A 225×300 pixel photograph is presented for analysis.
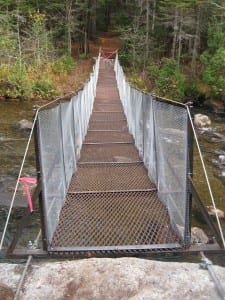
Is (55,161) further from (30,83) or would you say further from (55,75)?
(55,75)

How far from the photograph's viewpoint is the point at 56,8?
28.5 metres

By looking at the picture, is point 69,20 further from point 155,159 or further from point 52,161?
point 52,161

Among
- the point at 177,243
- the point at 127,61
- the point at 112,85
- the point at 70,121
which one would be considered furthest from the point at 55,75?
the point at 177,243

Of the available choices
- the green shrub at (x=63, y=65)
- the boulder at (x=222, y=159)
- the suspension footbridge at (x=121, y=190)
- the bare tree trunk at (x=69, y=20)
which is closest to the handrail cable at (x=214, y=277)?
the suspension footbridge at (x=121, y=190)

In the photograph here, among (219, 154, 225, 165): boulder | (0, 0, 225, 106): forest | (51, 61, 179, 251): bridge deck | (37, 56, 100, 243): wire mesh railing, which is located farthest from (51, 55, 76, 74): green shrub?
(37, 56, 100, 243): wire mesh railing

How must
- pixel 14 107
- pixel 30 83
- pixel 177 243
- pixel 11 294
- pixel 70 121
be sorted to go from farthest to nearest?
1. pixel 30 83
2. pixel 14 107
3. pixel 70 121
4. pixel 177 243
5. pixel 11 294

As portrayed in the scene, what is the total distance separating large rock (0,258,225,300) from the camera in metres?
2.85

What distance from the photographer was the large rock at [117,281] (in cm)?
285

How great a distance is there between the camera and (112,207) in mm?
4902

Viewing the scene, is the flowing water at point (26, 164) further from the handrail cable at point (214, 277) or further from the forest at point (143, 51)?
the handrail cable at point (214, 277)

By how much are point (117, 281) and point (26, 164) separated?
7414mm

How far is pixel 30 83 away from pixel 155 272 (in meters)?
17.9

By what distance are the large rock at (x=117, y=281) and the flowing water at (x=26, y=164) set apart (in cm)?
331

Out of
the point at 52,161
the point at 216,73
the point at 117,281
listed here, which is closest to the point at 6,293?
the point at 117,281
